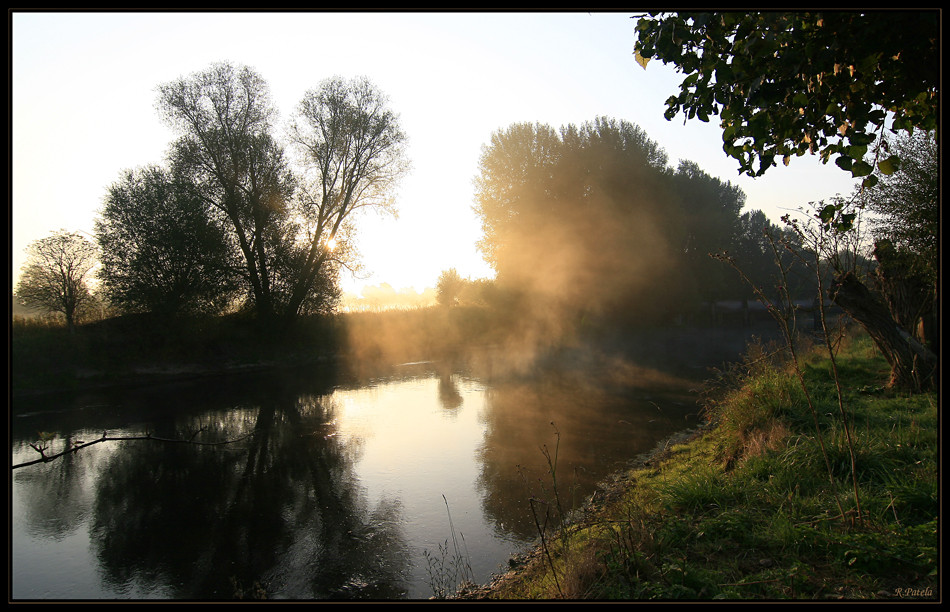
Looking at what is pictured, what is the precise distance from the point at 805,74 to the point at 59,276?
71.1 feet

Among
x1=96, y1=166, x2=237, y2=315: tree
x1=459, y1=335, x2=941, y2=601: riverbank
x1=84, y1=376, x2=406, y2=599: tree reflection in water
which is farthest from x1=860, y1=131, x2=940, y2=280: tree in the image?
x1=96, y1=166, x2=237, y2=315: tree

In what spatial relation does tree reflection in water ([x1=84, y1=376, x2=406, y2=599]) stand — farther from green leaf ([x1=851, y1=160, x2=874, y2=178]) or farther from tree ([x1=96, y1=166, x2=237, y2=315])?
tree ([x1=96, y1=166, x2=237, y2=315])

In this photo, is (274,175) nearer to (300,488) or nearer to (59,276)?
(59,276)

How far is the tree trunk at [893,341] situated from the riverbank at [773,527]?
4.43 ft

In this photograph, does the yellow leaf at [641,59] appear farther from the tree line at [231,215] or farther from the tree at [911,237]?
the tree line at [231,215]

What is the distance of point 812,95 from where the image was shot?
374 cm

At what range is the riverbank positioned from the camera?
294 centimetres

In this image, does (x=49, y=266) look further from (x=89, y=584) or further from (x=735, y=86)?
(x=735, y=86)

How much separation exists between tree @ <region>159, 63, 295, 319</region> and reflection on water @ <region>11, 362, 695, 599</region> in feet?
33.2

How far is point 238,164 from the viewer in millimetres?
21719

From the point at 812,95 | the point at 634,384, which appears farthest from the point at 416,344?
the point at 812,95

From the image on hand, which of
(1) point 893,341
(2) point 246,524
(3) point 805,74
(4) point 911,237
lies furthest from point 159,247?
(4) point 911,237

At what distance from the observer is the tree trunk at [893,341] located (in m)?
7.21

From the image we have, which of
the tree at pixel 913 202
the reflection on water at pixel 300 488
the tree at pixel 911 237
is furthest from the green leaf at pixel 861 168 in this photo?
the tree at pixel 913 202
